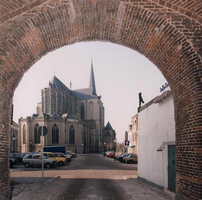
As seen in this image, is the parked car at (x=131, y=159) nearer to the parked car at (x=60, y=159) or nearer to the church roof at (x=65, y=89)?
the parked car at (x=60, y=159)

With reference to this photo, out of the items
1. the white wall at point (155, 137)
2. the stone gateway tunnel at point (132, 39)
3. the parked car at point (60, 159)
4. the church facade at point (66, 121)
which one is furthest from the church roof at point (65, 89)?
the stone gateway tunnel at point (132, 39)

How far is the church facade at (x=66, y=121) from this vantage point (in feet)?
219

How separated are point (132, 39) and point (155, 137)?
7.04 m

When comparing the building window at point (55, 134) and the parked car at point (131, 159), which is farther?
the building window at point (55, 134)

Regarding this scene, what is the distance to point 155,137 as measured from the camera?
507 inches

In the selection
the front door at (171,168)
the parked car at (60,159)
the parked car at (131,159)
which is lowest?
the parked car at (131,159)

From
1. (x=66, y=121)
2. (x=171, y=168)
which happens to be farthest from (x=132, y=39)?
(x=66, y=121)

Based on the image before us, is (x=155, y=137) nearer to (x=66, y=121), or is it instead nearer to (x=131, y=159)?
(x=131, y=159)

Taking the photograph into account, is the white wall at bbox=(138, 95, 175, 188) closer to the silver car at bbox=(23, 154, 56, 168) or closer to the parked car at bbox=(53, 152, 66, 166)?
the silver car at bbox=(23, 154, 56, 168)

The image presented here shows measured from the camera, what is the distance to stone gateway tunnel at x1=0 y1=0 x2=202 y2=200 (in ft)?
19.2

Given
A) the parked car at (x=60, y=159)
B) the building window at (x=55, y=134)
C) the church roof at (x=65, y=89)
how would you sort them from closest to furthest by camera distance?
the parked car at (x=60, y=159), the building window at (x=55, y=134), the church roof at (x=65, y=89)

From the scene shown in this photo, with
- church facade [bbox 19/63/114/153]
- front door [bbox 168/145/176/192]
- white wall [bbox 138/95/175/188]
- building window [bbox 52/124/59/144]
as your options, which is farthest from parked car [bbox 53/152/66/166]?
building window [bbox 52/124/59/144]

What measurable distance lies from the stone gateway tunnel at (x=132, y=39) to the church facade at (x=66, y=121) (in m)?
53.3

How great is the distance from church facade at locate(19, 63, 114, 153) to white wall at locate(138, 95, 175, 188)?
147 ft
